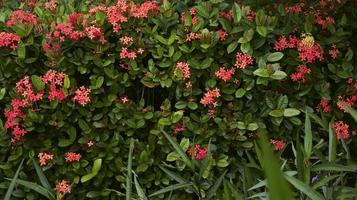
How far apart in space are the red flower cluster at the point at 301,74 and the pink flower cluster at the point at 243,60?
0.25 meters

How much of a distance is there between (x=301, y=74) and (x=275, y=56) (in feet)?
0.62

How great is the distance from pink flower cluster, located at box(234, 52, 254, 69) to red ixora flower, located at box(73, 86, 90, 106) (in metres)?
0.80

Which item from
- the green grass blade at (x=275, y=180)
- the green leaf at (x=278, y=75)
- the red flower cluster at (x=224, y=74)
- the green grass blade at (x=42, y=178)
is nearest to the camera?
the green grass blade at (x=275, y=180)

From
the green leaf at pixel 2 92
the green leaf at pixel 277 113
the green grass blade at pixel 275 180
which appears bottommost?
the green leaf at pixel 277 113

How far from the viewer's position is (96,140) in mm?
2820

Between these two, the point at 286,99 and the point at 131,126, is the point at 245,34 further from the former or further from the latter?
the point at 131,126

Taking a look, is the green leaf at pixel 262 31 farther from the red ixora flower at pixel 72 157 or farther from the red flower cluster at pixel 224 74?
the red ixora flower at pixel 72 157

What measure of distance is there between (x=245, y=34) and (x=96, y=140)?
97cm

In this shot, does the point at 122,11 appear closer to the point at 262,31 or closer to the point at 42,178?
the point at 262,31

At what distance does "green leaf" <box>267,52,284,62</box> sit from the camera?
274cm

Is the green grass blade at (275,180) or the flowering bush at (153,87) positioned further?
the flowering bush at (153,87)

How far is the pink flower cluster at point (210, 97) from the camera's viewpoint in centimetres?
277

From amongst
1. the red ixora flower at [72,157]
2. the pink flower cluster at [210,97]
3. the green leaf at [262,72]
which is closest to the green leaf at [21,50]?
the red ixora flower at [72,157]

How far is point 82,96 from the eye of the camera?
108 inches
